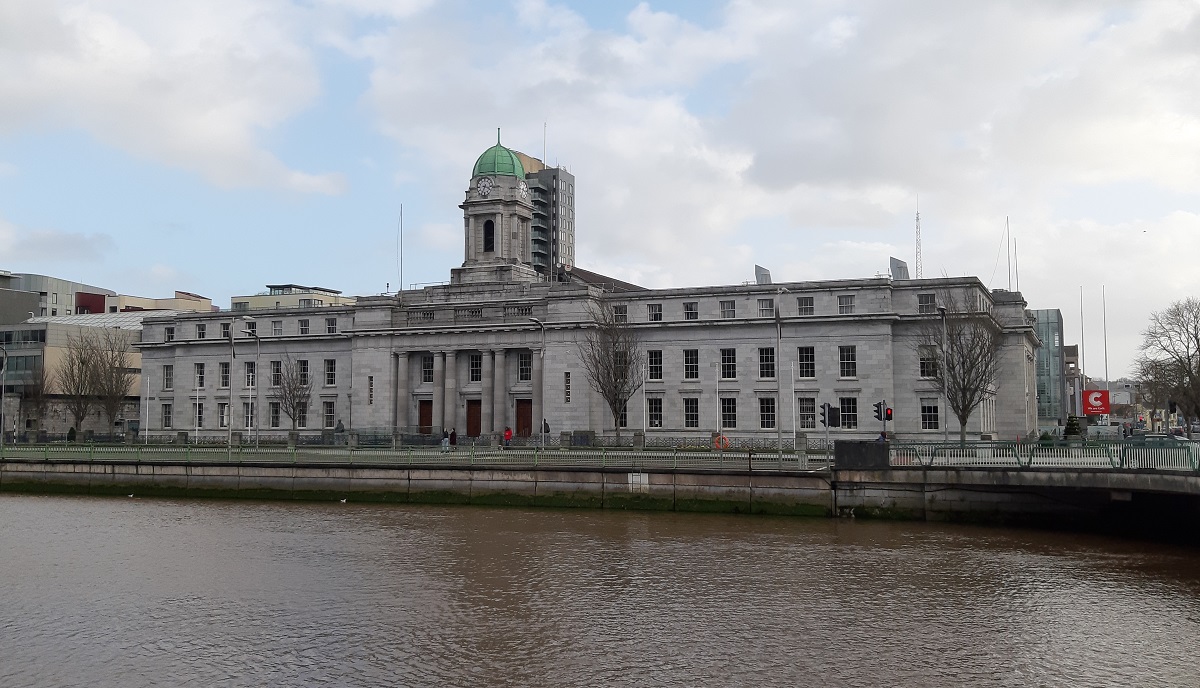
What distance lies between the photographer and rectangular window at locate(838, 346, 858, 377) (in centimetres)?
6444

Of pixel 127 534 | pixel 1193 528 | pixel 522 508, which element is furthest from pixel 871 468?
pixel 127 534

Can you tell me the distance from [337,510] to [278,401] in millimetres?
38664

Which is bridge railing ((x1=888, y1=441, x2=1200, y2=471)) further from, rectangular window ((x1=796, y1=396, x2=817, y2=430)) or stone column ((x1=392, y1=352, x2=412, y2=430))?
stone column ((x1=392, y1=352, x2=412, y2=430))

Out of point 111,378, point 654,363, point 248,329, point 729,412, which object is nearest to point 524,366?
point 654,363

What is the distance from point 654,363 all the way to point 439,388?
16064mm

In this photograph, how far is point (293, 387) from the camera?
252 ft

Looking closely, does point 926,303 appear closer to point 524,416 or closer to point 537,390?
point 537,390

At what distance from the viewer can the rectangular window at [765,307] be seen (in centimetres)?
6707

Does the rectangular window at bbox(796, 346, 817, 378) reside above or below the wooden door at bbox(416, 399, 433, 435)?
above

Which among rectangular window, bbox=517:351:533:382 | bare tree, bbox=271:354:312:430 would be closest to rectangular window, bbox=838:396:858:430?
rectangular window, bbox=517:351:533:382

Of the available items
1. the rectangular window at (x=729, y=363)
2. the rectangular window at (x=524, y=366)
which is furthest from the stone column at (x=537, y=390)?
the rectangular window at (x=729, y=363)

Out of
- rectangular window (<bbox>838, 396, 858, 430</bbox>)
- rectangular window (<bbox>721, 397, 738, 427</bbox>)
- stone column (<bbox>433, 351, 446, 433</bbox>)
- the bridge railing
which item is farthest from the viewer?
stone column (<bbox>433, 351, 446, 433</bbox>)

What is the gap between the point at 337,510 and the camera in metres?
45.1

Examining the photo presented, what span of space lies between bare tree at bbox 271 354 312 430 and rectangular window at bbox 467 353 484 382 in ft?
44.9
